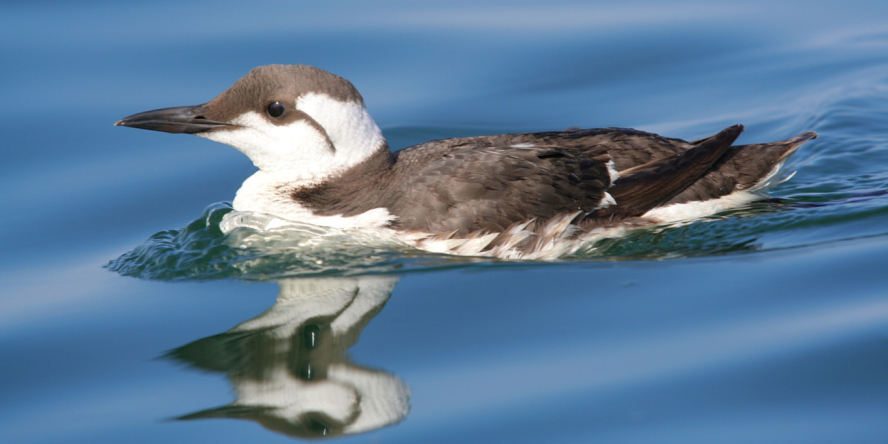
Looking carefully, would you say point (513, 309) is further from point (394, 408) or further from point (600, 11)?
point (600, 11)

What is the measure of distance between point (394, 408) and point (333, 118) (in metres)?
2.46

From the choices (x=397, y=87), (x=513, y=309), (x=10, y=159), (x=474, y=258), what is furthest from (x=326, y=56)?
(x=513, y=309)

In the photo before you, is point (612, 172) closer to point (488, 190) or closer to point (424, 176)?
point (488, 190)

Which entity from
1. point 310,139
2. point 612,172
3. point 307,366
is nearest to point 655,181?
point 612,172

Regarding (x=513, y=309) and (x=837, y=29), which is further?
(x=837, y=29)

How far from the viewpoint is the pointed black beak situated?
6457 millimetres

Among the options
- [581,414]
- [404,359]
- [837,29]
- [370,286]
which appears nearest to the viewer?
[581,414]

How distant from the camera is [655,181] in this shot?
6.80m

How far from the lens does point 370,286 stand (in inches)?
239

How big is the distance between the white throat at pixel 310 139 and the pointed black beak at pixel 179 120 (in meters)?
0.09

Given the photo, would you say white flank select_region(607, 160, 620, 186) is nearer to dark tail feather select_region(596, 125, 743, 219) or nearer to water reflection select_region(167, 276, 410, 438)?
dark tail feather select_region(596, 125, 743, 219)

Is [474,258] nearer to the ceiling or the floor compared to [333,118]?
nearer to the floor

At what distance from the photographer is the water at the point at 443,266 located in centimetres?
469

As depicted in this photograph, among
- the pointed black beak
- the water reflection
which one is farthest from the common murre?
the water reflection
